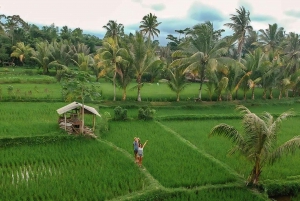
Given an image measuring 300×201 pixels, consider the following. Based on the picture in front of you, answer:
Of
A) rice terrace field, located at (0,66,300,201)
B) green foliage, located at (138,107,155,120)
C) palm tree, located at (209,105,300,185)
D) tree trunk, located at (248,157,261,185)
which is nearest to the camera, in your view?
rice terrace field, located at (0,66,300,201)

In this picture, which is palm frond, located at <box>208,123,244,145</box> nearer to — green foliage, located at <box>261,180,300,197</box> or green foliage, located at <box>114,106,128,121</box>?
green foliage, located at <box>261,180,300,197</box>

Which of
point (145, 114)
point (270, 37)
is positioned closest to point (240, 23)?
point (270, 37)

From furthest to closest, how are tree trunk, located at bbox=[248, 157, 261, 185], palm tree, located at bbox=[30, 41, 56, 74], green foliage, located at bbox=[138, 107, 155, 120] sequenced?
1. palm tree, located at bbox=[30, 41, 56, 74]
2. green foliage, located at bbox=[138, 107, 155, 120]
3. tree trunk, located at bbox=[248, 157, 261, 185]

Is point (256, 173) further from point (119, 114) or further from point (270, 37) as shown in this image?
point (270, 37)

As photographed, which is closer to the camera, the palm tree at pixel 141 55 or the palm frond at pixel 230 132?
the palm frond at pixel 230 132

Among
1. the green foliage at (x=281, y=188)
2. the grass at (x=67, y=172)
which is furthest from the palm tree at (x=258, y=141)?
the grass at (x=67, y=172)

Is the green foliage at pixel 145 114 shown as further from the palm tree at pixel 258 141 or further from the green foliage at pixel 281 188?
the green foliage at pixel 281 188

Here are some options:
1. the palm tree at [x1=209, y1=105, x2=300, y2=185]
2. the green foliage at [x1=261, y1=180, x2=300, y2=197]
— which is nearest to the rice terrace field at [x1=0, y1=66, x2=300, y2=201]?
the green foliage at [x1=261, y1=180, x2=300, y2=197]

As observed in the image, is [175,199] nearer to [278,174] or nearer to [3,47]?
[278,174]
